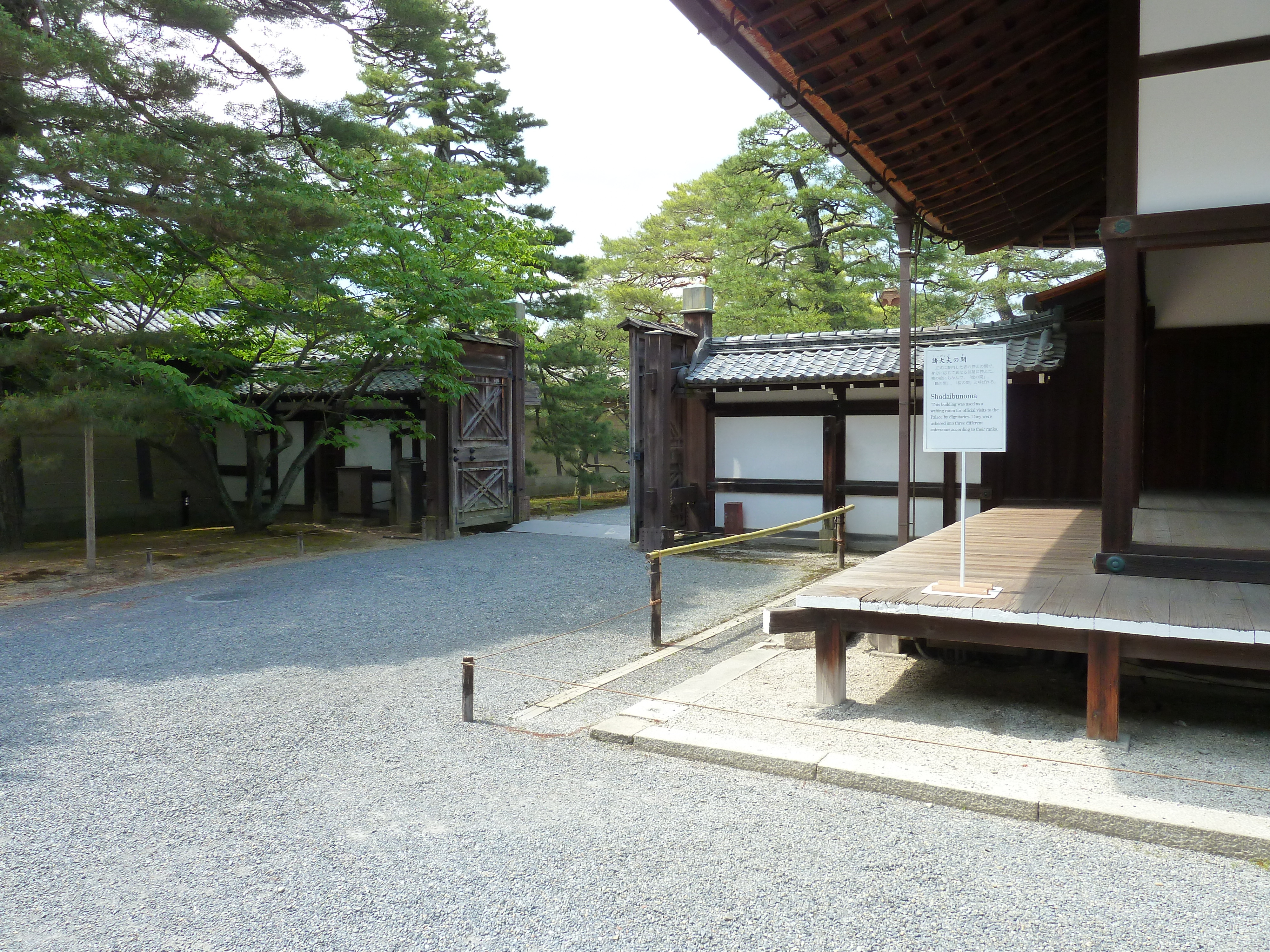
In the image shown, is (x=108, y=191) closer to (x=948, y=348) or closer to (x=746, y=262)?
(x=948, y=348)

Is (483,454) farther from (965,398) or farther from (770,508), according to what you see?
(965,398)

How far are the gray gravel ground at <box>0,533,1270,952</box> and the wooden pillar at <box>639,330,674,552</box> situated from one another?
5568 mm

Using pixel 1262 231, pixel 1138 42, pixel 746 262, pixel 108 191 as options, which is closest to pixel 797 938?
pixel 1262 231

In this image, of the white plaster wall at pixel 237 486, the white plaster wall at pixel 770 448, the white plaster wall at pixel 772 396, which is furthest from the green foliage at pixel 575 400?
the white plaster wall at pixel 237 486

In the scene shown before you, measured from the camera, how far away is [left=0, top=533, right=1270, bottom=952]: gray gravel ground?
2.68 meters

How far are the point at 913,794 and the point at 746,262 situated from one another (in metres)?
17.5

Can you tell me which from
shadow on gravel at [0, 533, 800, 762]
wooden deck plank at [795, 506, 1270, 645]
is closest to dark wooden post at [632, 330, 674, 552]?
shadow on gravel at [0, 533, 800, 762]

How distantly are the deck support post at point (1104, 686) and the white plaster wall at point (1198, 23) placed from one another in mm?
Answer: 3271

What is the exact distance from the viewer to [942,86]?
5.40 metres

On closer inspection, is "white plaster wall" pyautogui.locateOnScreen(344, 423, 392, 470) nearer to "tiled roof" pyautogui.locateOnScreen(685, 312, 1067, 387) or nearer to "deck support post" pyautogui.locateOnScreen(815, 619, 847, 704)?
"tiled roof" pyautogui.locateOnScreen(685, 312, 1067, 387)

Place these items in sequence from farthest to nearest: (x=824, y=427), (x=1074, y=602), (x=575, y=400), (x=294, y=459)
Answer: (x=575, y=400)
(x=294, y=459)
(x=824, y=427)
(x=1074, y=602)

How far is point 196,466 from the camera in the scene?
15.7 m

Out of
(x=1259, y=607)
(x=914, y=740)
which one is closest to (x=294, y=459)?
(x=914, y=740)

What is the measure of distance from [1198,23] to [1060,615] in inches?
132
